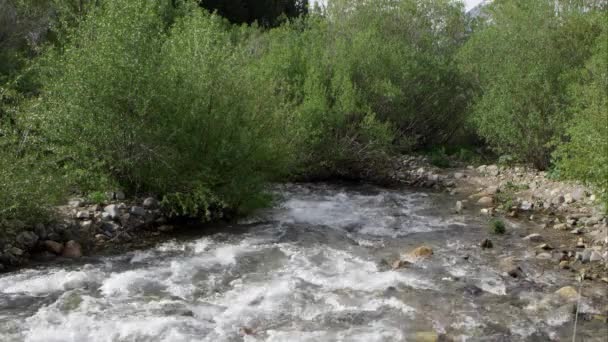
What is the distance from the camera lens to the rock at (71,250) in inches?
464

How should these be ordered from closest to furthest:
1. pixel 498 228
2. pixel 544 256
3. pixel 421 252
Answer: pixel 544 256
pixel 421 252
pixel 498 228

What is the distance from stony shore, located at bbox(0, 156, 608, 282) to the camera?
1172 cm

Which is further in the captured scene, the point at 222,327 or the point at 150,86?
the point at 150,86

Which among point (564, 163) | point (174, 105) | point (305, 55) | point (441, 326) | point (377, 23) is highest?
point (377, 23)

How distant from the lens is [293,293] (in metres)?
10.5

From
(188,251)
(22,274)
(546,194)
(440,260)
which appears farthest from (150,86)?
(546,194)

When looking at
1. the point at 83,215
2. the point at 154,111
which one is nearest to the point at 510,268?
the point at 154,111

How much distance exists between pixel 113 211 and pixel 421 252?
6.76 meters

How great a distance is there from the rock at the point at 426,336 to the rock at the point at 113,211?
738 cm

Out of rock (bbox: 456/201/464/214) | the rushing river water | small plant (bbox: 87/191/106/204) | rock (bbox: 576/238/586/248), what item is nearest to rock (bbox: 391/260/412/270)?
the rushing river water

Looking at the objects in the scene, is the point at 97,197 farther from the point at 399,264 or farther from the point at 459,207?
the point at 459,207

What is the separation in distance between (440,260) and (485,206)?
18.6ft

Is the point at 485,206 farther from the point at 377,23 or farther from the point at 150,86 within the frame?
the point at 377,23

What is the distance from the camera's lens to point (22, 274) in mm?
10695
